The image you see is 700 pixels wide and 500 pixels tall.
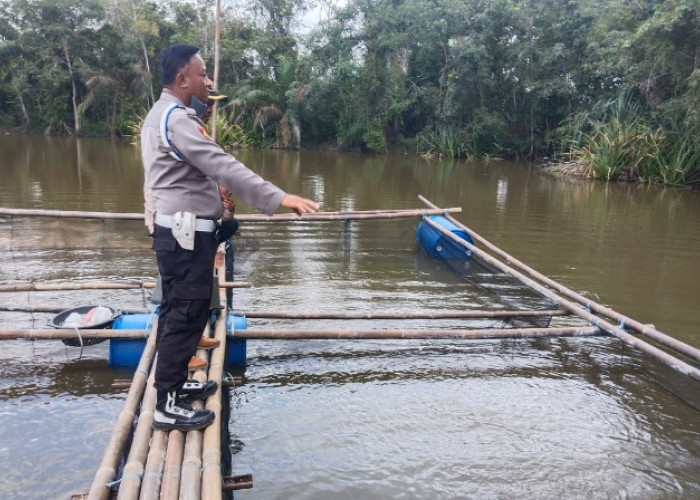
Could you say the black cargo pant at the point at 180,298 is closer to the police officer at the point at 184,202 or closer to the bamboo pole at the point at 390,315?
the police officer at the point at 184,202

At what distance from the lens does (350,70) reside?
1005 inches

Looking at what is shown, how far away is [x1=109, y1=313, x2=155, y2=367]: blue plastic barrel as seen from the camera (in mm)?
3811

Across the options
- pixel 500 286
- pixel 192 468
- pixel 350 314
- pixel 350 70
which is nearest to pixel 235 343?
pixel 350 314

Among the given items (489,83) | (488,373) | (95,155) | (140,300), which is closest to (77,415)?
(140,300)

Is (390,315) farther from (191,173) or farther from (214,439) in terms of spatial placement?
(191,173)

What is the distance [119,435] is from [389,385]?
1.98m

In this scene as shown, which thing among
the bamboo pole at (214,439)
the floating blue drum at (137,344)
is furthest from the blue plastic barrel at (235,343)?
the bamboo pole at (214,439)

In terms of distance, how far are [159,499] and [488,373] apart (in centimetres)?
275

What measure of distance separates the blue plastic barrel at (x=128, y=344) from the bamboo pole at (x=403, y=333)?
0.67 m

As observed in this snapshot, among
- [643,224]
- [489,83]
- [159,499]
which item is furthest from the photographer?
[489,83]

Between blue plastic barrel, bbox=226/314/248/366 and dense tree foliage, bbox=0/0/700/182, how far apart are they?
60.7ft

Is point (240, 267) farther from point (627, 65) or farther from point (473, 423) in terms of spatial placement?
point (627, 65)

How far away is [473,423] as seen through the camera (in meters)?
3.51

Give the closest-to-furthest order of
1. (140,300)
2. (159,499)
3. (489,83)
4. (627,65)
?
(159,499)
(140,300)
(627,65)
(489,83)
